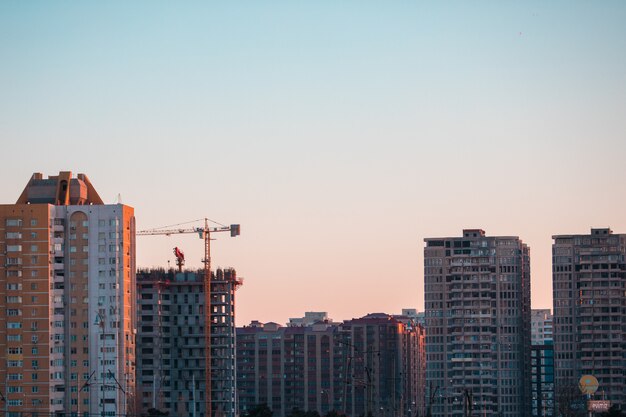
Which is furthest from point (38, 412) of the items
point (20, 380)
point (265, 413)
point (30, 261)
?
point (265, 413)

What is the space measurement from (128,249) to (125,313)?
25.5 feet

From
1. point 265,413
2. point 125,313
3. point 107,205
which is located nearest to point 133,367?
point 125,313

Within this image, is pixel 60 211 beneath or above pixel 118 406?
above

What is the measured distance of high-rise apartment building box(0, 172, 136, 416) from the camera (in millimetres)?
191000

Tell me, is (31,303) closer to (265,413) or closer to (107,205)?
(107,205)

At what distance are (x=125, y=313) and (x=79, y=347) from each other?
6826 mm

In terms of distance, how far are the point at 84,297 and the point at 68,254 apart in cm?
544

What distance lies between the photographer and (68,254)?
7687 inches

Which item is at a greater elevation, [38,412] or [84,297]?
[84,297]

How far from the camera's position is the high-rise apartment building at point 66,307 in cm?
19100

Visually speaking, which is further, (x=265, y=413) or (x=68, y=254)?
(x=68, y=254)

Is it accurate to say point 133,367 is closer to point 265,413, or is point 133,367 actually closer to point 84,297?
point 84,297

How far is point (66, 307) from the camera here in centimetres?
19488

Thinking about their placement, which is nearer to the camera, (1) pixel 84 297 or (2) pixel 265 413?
(2) pixel 265 413
